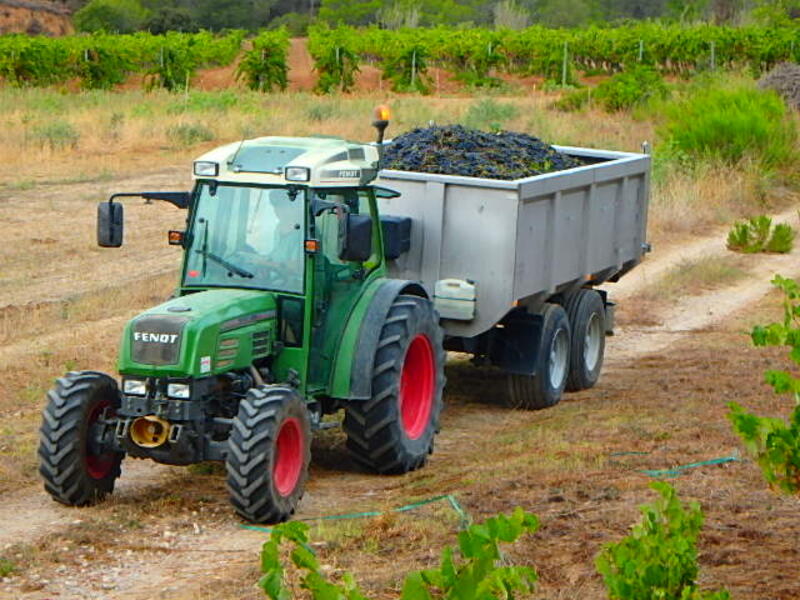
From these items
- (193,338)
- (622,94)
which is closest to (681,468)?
(193,338)

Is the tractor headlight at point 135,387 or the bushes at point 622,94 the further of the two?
the bushes at point 622,94

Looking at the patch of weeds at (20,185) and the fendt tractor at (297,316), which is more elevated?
the fendt tractor at (297,316)

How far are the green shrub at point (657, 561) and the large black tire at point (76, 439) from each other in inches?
161

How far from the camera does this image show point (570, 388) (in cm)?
1205

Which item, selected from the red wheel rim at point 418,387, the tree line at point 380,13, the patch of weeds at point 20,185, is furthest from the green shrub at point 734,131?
the tree line at point 380,13

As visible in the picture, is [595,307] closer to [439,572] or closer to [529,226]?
[529,226]

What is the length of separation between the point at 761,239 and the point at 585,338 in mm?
8510

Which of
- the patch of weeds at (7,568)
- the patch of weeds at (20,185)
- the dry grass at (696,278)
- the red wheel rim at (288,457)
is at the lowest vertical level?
the dry grass at (696,278)

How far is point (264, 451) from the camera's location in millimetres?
7789

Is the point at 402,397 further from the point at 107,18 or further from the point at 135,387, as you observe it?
the point at 107,18

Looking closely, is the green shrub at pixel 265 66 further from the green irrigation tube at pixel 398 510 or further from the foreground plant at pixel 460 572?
the foreground plant at pixel 460 572

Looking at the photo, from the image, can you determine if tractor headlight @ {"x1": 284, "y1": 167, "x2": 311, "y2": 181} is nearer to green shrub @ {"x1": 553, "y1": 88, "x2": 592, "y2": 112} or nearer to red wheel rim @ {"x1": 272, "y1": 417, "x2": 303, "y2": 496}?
red wheel rim @ {"x1": 272, "y1": 417, "x2": 303, "y2": 496}

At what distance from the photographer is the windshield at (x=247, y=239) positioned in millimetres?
8633

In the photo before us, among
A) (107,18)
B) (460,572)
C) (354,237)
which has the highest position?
(107,18)
